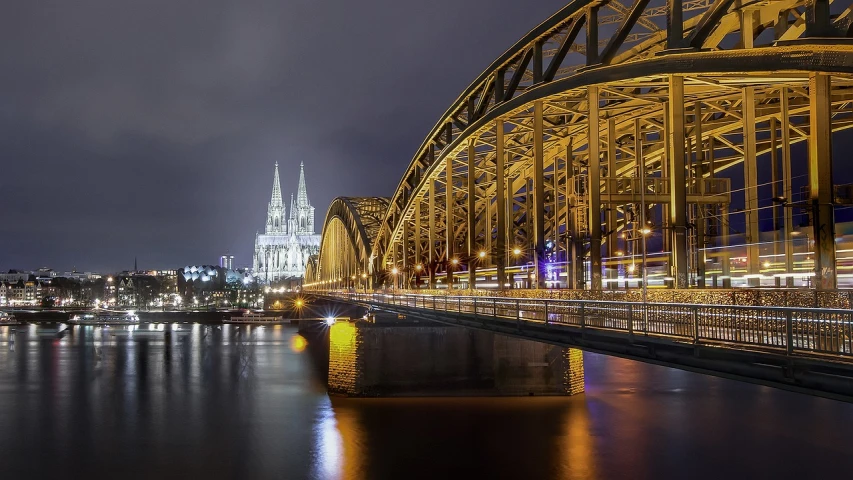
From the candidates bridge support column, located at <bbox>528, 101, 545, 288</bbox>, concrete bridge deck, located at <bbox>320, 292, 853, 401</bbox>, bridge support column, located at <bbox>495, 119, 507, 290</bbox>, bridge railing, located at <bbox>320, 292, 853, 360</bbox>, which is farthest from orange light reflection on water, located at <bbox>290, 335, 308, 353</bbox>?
concrete bridge deck, located at <bbox>320, 292, 853, 401</bbox>

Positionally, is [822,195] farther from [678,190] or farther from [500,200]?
[500,200]

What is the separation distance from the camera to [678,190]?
2759cm

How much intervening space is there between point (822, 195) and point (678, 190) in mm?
5310

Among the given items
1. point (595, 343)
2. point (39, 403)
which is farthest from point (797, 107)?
point (39, 403)

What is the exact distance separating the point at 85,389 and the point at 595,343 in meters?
38.6

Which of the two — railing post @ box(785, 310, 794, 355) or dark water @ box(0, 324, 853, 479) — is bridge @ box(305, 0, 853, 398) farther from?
dark water @ box(0, 324, 853, 479)

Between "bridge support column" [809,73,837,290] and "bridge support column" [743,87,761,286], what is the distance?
6196 mm

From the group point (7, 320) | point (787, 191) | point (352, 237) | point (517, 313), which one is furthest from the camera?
point (7, 320)

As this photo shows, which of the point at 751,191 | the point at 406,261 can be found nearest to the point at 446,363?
the point at 751,191

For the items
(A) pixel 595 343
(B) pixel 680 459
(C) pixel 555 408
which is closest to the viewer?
(A) pixel 595 343

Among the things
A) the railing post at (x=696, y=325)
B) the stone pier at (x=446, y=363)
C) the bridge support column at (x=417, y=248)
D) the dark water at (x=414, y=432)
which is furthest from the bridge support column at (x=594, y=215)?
the bridge support column at (x=417, y=248)

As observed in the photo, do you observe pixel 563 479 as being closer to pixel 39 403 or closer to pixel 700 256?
pixel 700 256

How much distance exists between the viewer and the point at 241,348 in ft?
269

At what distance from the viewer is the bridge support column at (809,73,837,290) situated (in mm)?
22609
